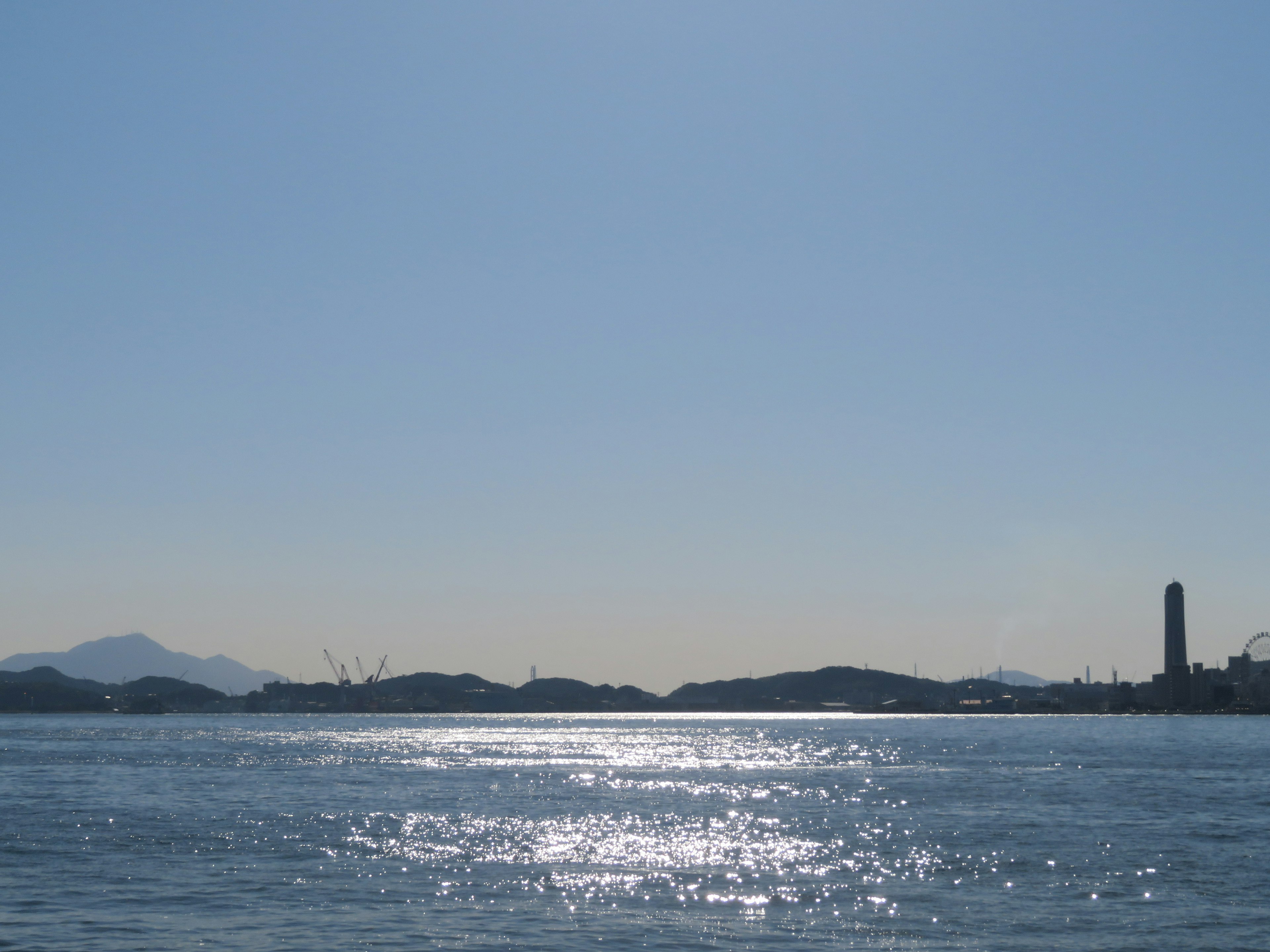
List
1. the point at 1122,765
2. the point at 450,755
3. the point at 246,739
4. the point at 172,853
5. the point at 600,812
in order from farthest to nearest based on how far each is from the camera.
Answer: the point at 246,739
the point at 450,755
the point at 1122,765
the point at 600,812
the point at 172,853

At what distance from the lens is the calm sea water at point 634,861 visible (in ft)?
109

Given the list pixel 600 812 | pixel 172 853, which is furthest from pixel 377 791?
pixel 172 853

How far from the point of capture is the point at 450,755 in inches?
5487

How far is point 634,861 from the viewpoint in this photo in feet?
153

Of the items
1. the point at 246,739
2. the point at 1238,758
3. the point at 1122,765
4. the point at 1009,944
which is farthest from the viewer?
the point at 246,739

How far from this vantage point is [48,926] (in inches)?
1320

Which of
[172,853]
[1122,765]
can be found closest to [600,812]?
[172,853]

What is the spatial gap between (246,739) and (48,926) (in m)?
169

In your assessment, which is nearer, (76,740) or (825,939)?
(825,939)

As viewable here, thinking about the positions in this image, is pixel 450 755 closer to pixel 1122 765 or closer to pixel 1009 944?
pixel 1122 765

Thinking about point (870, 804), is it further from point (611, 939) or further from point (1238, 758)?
point (1238, 758)

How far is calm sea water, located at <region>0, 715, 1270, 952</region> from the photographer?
33156 millimetres

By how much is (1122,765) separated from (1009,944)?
89.6 metres

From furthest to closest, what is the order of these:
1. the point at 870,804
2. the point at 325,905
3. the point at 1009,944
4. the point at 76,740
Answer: the point at 76,740, the point at 870,804, the point at 325,905, the point at 1009,944
